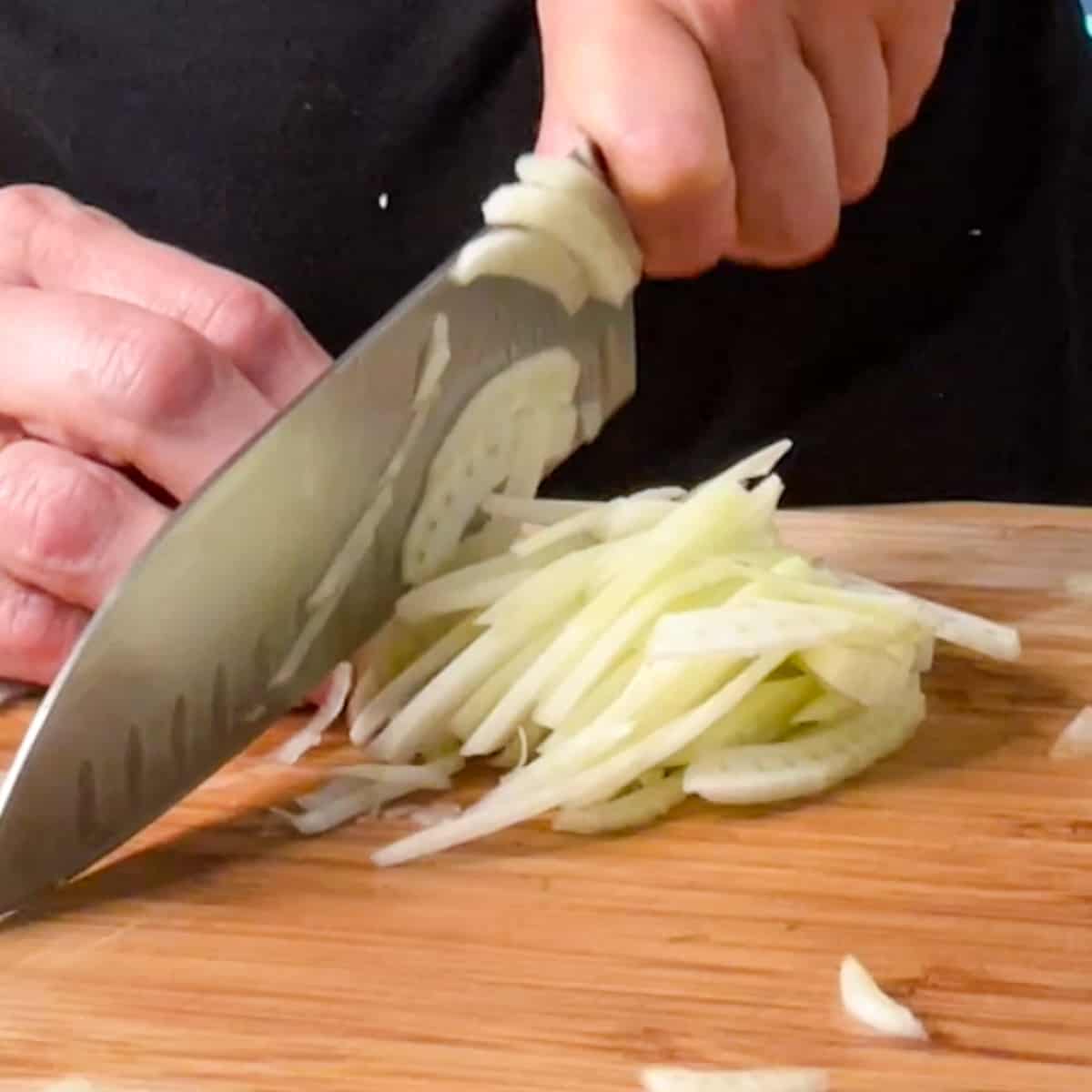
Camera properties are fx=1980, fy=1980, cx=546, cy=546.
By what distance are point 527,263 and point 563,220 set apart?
0.10ft

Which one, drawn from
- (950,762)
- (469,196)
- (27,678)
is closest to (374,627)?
(27,678)

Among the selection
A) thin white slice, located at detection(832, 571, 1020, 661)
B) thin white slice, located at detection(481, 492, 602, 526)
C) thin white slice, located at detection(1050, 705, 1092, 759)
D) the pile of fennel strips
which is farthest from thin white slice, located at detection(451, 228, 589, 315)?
thin white slice, located at detection(1050, 705, 1092, 759)

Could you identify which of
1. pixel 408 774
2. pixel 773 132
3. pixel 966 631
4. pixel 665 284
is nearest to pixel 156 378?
pixel 408 774

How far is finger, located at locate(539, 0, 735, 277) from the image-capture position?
99 centimetres

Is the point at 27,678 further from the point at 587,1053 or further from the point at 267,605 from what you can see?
the point at 587,1053

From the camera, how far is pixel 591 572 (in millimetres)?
1035

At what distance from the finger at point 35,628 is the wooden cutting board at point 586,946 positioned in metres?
0.13

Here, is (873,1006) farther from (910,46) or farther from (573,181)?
(910,46)

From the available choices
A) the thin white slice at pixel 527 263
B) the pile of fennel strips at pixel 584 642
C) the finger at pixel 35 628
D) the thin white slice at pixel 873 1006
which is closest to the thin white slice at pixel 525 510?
the pile of fennel strips at pixel 584 642

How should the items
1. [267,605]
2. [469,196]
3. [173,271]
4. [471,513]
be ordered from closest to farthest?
[267,605] → [471,513] → [173,271] → [469,196]

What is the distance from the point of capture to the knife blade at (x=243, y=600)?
877 millimetres

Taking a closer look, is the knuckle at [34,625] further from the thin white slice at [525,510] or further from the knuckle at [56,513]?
the thin white slice at [525,510]

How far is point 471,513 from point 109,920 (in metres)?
0.31

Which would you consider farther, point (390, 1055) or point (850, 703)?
point (850, 703)
